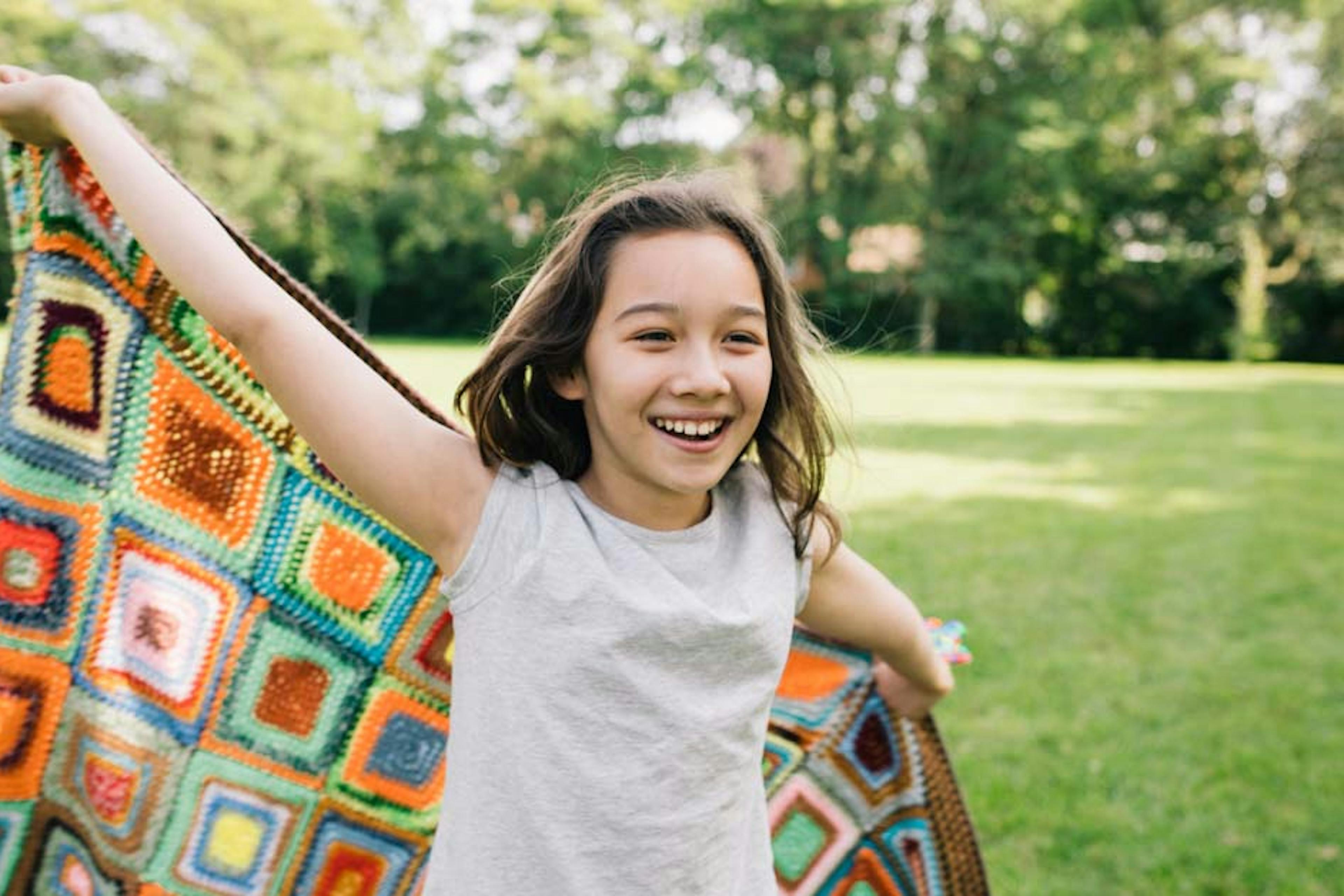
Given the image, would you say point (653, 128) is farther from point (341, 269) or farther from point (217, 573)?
point (217, 573)

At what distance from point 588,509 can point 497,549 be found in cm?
14

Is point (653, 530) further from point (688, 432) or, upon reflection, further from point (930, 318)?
point (930, 318)

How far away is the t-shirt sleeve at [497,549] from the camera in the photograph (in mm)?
1426

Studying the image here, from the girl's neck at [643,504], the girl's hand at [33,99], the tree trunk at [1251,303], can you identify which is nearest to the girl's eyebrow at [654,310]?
the girl's neck at [643,504]

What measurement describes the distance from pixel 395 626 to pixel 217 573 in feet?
0.92

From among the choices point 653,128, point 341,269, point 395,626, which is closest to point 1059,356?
point 653,128

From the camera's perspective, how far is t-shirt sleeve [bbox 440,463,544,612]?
1.43 metres

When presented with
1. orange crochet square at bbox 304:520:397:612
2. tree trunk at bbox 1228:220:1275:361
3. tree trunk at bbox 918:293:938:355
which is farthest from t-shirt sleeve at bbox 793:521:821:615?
tree trunk at bbox 918:293:938:355

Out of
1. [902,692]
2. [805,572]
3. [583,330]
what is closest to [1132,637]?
[902,692]

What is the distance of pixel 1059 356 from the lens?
29.4 m

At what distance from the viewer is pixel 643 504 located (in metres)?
1.56

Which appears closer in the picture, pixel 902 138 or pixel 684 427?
pixel 684 427

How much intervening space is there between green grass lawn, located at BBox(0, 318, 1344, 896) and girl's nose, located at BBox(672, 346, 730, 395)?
32cm

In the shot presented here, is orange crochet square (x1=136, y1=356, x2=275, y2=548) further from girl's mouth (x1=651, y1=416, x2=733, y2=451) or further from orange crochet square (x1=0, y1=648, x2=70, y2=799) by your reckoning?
girl's mouth (x1=651, y1=416, x2=733, y2=451)
